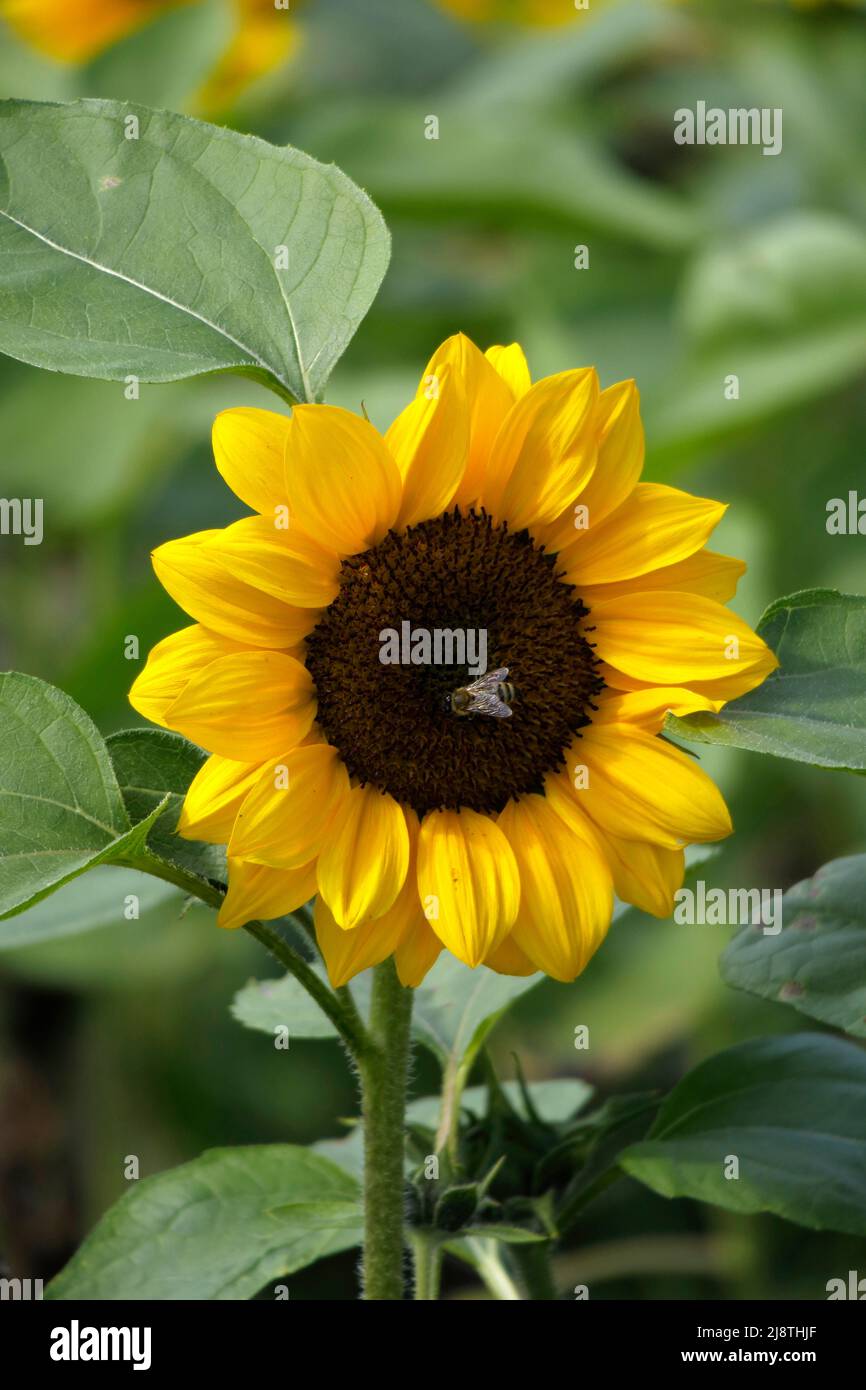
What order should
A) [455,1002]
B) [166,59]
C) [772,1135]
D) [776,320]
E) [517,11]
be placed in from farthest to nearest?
[517,11]
[166,59]
[776,320]
[455,1002]
[772,1135]

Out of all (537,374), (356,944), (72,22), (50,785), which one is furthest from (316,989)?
(72,22)

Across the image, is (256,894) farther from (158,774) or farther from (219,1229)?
(219,1229)

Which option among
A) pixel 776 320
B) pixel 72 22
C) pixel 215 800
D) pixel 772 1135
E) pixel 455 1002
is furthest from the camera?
pixel 72 22

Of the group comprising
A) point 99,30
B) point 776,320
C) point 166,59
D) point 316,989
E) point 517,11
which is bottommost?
point 316,989

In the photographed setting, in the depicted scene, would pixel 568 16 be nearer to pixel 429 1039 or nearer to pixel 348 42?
pixel 348 42
